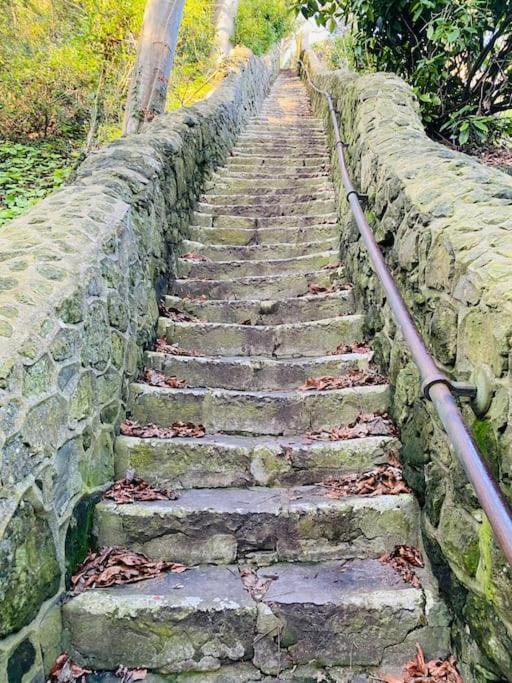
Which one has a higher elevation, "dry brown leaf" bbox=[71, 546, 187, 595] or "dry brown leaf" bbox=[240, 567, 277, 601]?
"dry brown leaf" bbox=[240, 567, 277, 601]

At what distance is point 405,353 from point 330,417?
579 mm

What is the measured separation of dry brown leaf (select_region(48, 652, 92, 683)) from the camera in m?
1.99

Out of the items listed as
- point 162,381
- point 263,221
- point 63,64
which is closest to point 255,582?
point 162,381

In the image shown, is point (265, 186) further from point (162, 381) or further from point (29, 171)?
point (162, 381)

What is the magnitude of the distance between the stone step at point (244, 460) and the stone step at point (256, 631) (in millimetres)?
671

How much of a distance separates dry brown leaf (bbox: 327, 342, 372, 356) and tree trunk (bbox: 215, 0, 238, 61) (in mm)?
11280

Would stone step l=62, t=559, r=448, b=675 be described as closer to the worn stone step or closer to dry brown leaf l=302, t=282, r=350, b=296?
dry brown leaf l=302, t=282, r=350, b=296

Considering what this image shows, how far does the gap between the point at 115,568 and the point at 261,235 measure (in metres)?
3.31

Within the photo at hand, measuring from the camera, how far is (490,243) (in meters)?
1.97

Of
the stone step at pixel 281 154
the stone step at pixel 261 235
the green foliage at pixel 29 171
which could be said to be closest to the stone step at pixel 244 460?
the stone step at pixel 261 235

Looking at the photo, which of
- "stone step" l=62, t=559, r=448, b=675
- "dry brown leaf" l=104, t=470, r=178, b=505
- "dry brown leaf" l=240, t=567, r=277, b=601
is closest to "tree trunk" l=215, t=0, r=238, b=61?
"dry brown leaf" l=104, t=470, r=178, b=505

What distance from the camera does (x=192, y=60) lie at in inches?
439

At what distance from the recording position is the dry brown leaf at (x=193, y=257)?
180 inches

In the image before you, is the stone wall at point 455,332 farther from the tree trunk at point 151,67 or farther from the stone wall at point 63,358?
the tree trunk at point 151,67
